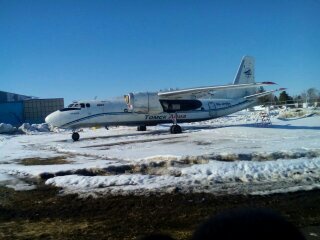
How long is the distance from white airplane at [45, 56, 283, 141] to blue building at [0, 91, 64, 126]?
117ft

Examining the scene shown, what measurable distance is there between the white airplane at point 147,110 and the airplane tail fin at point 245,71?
3111 mm

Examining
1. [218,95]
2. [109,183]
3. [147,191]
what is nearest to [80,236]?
[147,191]

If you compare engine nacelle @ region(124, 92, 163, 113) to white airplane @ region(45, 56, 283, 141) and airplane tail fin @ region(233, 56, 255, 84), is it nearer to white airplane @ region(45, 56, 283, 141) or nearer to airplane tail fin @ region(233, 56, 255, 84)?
white airplane @ region(45, 56, 283, 141)

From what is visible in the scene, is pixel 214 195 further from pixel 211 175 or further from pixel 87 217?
pixel 87 217

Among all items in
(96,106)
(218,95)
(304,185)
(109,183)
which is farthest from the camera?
(218,95)

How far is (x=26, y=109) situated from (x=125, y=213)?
5582 centimetres

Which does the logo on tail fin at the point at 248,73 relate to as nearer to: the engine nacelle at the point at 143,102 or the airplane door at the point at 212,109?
the airplane door at the point at 212,109

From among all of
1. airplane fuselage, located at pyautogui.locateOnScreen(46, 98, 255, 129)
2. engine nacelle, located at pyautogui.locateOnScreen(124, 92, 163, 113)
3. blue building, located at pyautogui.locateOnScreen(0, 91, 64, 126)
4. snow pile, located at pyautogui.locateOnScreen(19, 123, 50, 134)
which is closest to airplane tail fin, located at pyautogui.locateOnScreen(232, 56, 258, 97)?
airplane fuselage, located at pyautogui.locateOnScreen(46, 98, 255, 129)

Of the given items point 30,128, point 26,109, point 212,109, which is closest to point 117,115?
point 212,109

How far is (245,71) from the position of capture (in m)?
29.6

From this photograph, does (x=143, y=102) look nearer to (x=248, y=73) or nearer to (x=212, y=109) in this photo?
(x=212, y=109)

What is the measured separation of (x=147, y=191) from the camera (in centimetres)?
659

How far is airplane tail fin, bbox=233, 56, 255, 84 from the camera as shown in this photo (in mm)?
29438

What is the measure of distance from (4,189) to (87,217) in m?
3.49
